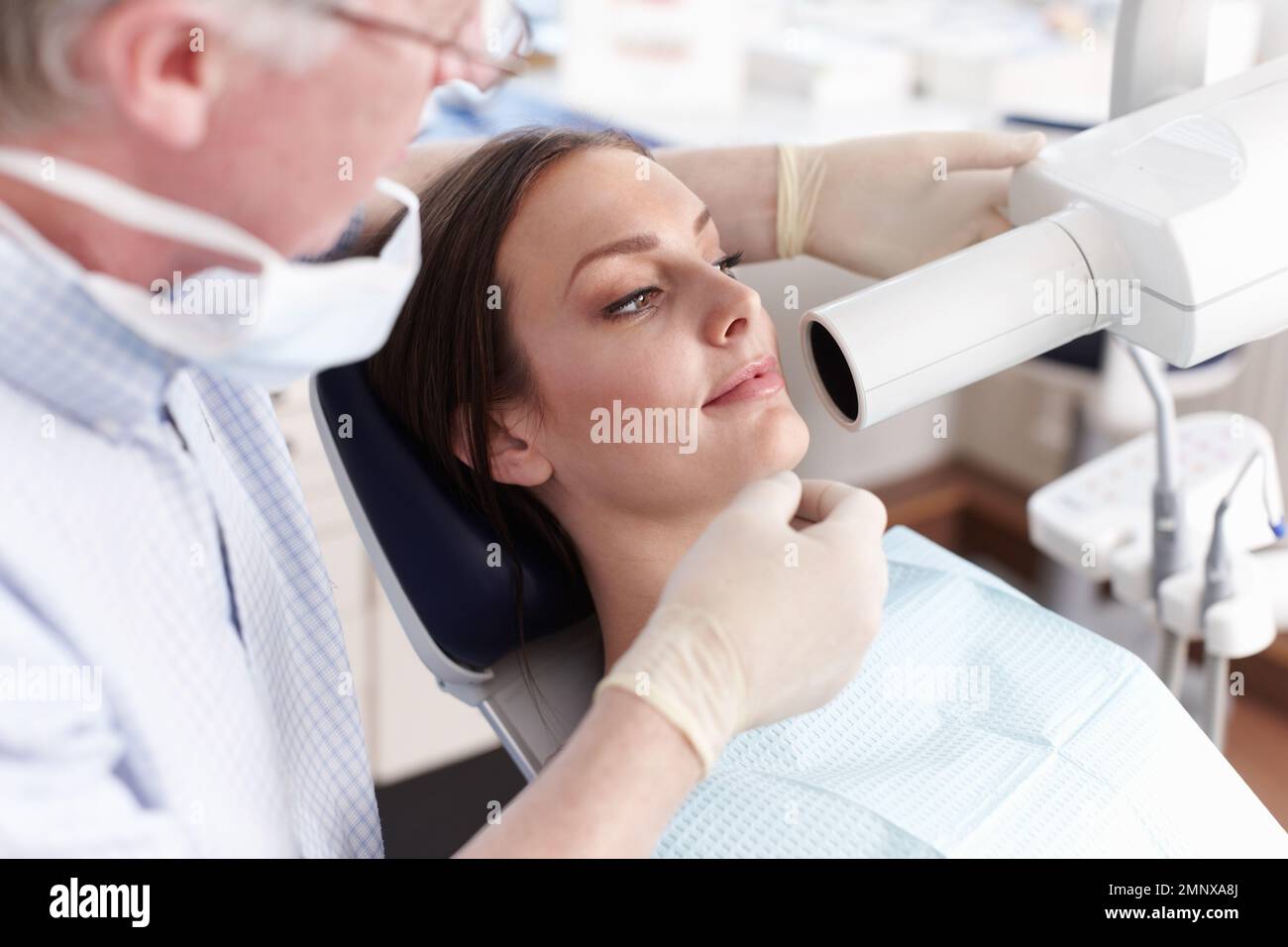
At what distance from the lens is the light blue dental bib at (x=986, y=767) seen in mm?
1075

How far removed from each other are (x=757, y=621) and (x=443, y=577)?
1.48 ft

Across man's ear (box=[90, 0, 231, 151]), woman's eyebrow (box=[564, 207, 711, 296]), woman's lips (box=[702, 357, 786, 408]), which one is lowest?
woman's lips (box=[702, 357, 786, 408])

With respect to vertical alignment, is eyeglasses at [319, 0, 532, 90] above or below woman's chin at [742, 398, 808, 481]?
above

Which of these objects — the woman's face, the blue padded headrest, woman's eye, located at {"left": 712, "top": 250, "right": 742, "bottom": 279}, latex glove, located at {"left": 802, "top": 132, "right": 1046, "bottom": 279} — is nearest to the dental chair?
the blue padded headrest

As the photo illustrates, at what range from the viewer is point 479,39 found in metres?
0.76

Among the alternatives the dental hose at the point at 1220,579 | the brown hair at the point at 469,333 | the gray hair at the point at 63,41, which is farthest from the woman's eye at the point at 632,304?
the dental hose at the point at 1220,579

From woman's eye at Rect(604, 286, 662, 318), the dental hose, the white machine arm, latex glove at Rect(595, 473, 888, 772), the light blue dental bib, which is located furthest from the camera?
the dental hose

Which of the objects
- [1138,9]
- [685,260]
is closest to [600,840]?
[685,260]

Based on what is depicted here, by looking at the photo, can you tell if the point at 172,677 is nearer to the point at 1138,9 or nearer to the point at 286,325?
the point at 286,325

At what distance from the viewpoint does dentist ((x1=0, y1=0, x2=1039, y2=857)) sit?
663 mm

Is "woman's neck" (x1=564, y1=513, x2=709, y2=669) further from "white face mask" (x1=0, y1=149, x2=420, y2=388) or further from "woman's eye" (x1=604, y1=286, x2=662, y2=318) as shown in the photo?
"white face mask" (x1=0, y1=149, x2=420, y2=388)

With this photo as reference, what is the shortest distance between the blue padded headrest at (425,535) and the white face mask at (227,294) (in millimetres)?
429

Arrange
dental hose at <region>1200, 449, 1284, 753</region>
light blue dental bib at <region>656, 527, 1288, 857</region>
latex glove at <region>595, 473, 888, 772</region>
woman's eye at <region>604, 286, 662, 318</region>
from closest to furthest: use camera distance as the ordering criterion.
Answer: latex glove at <region>595, 473, 888, 772</region> < light blue dental bib at <region>656, 527, 1288, 857</region> < woman's eye at <region>604, 286, 662, 318</region> < dental hose at <region>1200, 449, 1284, 753</region>

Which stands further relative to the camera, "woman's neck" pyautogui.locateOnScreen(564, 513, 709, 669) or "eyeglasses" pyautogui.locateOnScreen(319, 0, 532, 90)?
"woman's neck" pyautogui.locateOnScreen(564, 513, 709, 669)
